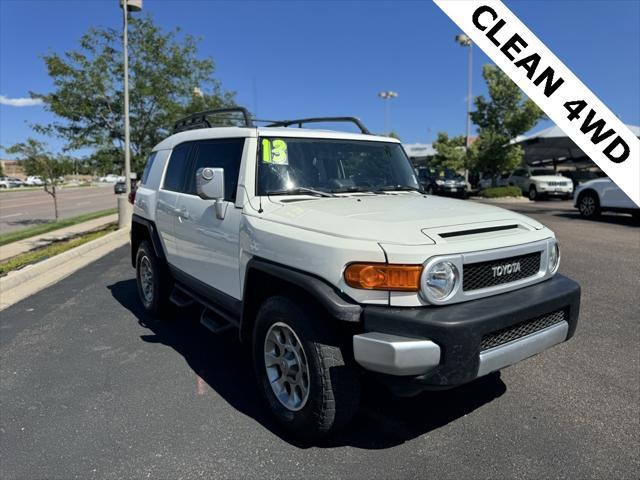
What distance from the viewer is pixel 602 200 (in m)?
13.7

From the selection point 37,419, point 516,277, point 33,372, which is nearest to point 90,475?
point 37,419

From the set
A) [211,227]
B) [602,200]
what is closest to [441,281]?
[211,227]

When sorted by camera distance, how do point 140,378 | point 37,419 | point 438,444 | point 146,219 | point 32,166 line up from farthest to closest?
point 32,166, point 146,219, point 140,378, point 37,419, point 438,444

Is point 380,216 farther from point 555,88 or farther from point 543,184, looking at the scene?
point 543,184

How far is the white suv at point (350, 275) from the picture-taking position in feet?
8.25

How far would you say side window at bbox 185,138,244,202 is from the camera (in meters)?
3.75

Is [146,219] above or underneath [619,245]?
above

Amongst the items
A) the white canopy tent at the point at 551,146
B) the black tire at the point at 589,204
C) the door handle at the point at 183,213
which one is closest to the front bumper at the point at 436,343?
the door handle at the point at 183,213

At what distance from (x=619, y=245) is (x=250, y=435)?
8.94 meters

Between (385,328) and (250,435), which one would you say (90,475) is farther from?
(385,328)

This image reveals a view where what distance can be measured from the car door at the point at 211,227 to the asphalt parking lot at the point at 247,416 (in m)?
0.79

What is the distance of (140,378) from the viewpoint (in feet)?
12.6

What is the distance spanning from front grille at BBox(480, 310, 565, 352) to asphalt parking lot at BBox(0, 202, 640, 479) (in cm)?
67

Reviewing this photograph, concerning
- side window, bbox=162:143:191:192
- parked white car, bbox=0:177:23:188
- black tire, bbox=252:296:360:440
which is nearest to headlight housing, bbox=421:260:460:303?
black tire, bbox=252:296:360:440
